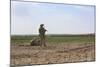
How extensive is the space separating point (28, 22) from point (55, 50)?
1.67 ft

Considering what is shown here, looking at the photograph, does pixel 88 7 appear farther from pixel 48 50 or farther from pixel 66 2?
pixel 48 50

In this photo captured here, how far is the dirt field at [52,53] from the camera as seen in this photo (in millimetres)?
2600

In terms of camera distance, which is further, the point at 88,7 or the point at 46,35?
the point at 88,7

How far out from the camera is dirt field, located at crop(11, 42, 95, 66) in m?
2.60

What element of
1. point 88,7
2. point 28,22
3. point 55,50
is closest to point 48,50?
point 55,50

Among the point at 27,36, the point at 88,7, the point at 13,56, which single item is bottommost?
the point at 13,56

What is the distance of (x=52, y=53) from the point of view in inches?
108

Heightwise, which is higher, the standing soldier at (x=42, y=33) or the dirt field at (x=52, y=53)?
the standing soldier at (x=42, y=33)

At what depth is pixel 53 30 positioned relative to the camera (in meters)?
2.77

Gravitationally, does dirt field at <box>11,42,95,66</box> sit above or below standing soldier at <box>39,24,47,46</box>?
below

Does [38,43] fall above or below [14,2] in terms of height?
below

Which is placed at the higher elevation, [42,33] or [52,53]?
[42,33]
